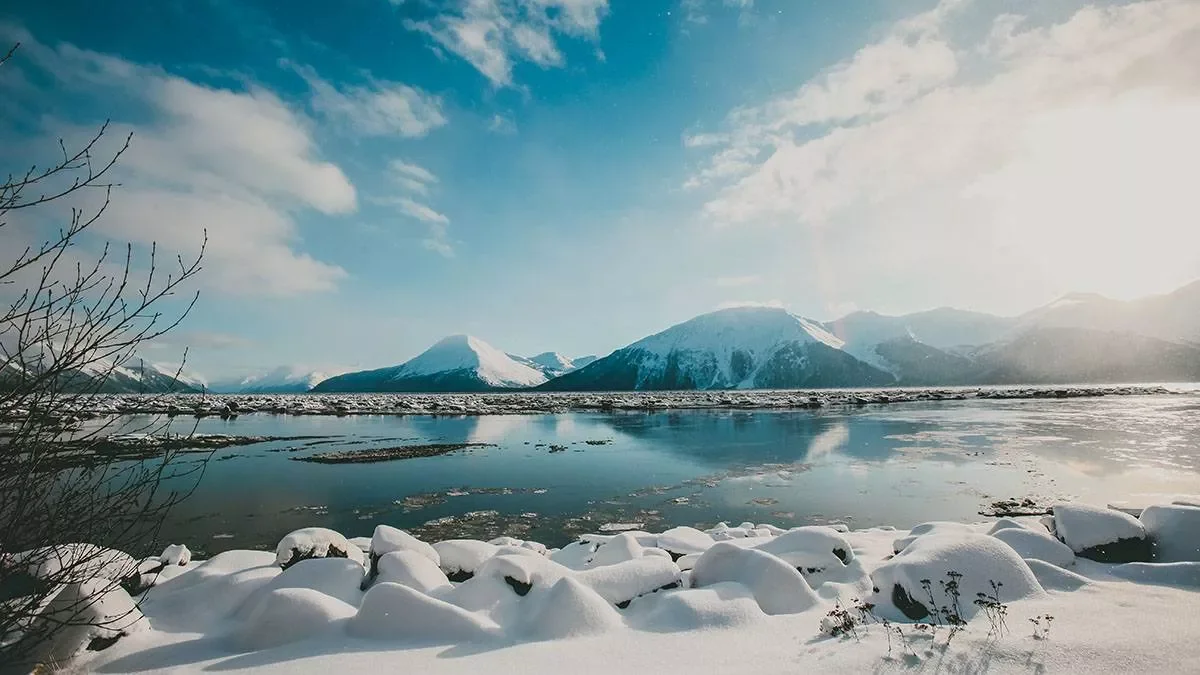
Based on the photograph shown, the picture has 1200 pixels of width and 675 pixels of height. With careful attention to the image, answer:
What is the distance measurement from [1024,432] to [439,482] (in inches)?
1513

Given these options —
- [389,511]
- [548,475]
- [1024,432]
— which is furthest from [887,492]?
[1024,432]

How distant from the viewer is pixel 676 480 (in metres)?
23.7

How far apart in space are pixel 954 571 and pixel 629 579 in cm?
482

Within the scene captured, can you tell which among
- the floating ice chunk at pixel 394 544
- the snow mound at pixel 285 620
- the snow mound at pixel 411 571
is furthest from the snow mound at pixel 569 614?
the floating ice chunk at pixel 394 544

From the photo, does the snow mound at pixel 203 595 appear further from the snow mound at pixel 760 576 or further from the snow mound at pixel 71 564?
the snow mound at pixel 760 576

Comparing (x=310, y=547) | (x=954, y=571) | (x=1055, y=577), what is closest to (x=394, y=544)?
(x=310, y=547)

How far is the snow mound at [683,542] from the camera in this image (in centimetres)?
1161

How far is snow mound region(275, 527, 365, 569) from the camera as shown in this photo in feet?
33.6

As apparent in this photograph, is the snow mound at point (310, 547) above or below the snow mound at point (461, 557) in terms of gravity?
above

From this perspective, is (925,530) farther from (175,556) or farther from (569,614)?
(175,556)

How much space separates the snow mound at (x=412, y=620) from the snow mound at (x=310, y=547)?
10.6 feet

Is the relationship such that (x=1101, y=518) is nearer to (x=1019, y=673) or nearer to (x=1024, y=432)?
(x=1019, y=673)

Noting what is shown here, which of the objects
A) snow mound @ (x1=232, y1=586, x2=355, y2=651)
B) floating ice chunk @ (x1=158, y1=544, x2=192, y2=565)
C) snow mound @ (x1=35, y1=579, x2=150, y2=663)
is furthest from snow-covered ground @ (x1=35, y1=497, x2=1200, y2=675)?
floating ice chunk @ (x1=158, y1=544, x2=192, y2=565)

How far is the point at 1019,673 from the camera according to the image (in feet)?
18.9
